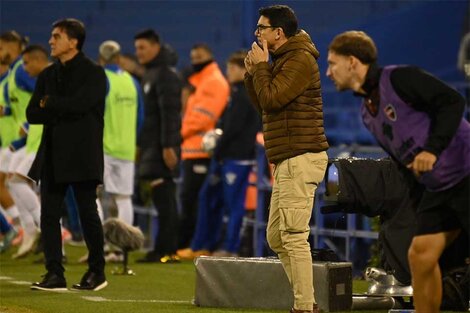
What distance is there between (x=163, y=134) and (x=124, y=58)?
3.37 metres

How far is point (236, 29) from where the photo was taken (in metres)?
28.7

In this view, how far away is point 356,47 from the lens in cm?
603

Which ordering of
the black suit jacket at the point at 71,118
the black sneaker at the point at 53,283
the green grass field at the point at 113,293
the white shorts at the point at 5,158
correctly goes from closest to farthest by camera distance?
the green grass field at the point at 113,293 < the black suit jacket at the point at 71,118 < the black sneaker at the point at 53,283 < the white shorts at the point at 5,158

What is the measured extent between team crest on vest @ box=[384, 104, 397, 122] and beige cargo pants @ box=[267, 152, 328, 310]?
4.40 ft

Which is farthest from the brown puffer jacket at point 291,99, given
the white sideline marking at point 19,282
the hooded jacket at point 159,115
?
the hooded jacket at point 159,115

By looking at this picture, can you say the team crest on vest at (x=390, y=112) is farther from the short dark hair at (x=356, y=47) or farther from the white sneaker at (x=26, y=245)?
the white sneaker at (x=26, y=245)

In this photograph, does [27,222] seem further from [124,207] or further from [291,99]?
[291,99]

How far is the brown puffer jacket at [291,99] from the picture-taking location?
7156mm

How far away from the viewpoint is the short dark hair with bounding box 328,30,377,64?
237 inches

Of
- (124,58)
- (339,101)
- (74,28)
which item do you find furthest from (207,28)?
(74,28)

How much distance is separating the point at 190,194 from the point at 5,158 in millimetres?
1970

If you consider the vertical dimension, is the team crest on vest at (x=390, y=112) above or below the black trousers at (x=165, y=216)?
above

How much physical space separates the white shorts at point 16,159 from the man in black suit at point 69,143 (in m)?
3.03

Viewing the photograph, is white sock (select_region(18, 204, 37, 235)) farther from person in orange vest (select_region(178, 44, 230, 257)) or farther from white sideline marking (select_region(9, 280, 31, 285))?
white sideline marking (select_region(9, 280, 31, 285))
